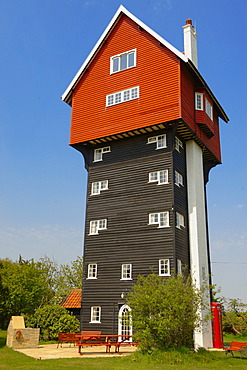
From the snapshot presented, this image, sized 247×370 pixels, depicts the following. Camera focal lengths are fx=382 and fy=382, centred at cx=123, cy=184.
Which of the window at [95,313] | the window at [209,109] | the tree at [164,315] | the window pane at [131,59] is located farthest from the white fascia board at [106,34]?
the window at [95,313]

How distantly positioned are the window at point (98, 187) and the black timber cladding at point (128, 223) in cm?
28

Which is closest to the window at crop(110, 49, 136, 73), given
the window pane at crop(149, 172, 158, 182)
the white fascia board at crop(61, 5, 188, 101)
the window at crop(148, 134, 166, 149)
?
the white fascia board at crop(61, 5, 188, 101)

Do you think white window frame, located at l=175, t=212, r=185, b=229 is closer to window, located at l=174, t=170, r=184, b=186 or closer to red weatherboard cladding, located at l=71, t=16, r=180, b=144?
window, located at l=174, t=170, r=184, b=186

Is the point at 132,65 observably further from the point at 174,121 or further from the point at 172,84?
the point at 174,121

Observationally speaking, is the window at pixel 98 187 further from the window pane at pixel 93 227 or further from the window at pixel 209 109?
the window at pixel 209 109

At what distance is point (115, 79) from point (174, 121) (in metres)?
6.59

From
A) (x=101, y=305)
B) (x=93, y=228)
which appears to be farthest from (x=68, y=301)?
(x=93, y=228)

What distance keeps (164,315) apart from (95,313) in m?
9.81

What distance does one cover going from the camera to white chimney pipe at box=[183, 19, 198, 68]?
3050 cm

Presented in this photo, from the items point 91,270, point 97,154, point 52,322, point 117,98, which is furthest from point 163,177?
point 52,322

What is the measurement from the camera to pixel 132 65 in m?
28.8

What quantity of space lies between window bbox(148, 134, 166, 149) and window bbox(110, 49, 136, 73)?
5.92m

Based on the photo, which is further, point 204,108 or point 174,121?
point 204,108

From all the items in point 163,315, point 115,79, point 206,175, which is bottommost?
point 163,315
